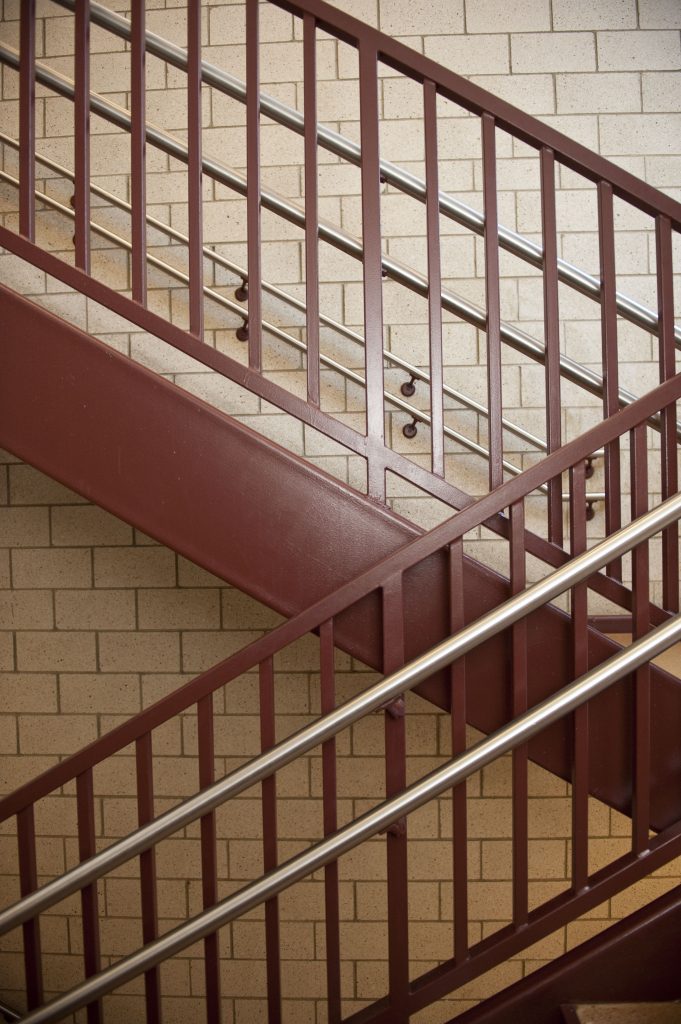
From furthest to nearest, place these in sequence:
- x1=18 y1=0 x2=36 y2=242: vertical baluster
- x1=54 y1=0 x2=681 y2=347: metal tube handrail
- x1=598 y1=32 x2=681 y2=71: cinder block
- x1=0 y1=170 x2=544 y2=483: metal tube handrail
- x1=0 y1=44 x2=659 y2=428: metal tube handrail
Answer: x1=598 y1=32 x2=681 y2=71: cinder block → x1=0 y1=170 x2=544 y2=483: metal tube handrail → x1=0 y1=44 x2=659 y2=428: metal tube handrail → x1=54 y1=0 x2=681 y2=347: metal tube handrail → x1=18 y1=0 x2=36 y2=242: vertical baluster

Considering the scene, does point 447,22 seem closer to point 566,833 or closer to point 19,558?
point 19,558

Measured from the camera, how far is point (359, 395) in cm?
274

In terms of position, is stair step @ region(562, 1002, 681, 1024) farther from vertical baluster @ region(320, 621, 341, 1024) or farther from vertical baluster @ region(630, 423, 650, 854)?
vertical baluster @ region(320, 621, 341, 1024)

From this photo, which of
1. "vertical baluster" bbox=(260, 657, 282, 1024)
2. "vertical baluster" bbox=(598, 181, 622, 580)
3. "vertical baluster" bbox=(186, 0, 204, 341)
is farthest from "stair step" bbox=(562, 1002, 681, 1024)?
"vertical baluster" bbox=(186, 0, 204, 341)

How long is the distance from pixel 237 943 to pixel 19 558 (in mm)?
1744

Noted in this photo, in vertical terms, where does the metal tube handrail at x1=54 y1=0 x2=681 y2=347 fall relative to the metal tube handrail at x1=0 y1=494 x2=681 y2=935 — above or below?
above

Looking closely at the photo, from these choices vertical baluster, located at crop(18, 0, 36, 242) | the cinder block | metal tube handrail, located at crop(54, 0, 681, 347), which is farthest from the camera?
the cinder block

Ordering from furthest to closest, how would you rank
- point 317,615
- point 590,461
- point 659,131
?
point 659,131 → point 590,461 → point 317,615

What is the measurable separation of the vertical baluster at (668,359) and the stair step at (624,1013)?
755mm

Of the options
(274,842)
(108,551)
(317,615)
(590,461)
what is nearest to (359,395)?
(590,461)

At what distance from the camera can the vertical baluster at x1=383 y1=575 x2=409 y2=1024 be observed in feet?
4.38

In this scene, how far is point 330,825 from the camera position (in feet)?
4.52

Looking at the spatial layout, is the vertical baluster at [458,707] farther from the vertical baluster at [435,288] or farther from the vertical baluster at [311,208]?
the vertical baluster at [311,208]

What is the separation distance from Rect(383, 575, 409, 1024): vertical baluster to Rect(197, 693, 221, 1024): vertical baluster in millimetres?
338
